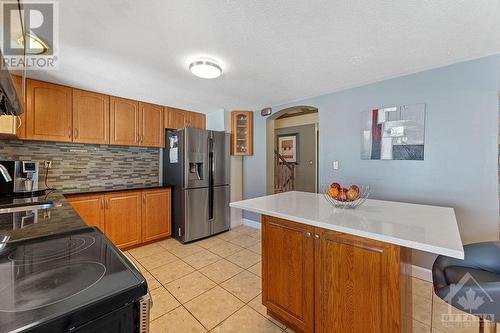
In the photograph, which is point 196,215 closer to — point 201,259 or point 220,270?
point 201,259

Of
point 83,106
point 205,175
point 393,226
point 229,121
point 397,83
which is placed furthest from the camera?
point 229,121

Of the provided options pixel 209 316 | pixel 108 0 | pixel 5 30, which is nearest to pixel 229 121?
pixel 108 0

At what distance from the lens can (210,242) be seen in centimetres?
326

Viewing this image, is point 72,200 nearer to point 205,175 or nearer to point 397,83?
point 205,175

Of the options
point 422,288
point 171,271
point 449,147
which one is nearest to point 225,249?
point 171,271

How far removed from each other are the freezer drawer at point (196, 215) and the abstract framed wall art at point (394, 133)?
7.73ft

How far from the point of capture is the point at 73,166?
113 inches

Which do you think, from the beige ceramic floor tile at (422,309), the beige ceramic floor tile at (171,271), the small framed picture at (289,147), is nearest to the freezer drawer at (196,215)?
the beige ceramic floor tile at (171,271)

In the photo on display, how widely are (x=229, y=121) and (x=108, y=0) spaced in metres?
2.68

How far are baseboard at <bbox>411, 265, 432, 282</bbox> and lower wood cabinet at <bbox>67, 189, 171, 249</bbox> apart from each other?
3.26 m

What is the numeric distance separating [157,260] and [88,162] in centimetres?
170

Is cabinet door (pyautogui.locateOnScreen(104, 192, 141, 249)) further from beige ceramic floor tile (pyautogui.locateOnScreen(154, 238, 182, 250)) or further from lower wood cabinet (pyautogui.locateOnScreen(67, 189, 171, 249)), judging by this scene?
beige ceramic floor tile (pyautogui.locateOnScreen(154, 238, 182, 250))

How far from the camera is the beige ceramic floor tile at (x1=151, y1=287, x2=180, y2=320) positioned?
174 cm

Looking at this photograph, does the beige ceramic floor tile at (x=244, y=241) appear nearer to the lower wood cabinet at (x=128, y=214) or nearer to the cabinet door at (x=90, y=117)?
the lower wood cabinet at (x=128, y=214)
